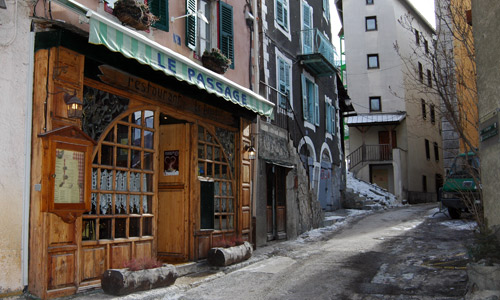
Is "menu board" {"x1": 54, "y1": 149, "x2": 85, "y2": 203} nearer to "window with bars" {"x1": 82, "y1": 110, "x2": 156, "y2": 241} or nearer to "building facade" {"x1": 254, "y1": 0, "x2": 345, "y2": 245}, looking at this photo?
"window with bars" {"x1": 82, "y1": 110, "x2": 156, "y2": 241}

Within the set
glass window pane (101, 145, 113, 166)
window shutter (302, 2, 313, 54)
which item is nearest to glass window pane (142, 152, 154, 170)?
glass window pane (101, 145, 113, 166)

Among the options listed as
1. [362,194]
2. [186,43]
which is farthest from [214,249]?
[362,194]

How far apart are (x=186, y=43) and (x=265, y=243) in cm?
556

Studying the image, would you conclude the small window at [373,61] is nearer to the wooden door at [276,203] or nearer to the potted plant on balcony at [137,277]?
the wooden door at [276,203]

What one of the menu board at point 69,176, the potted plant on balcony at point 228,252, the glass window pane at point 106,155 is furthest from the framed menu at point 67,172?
the potted plant on balcony at point 228,252

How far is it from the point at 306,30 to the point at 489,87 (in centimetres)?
1058

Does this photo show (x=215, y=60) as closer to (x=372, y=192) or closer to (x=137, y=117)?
(x=137, y=117)

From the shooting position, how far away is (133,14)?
7289 millimetres

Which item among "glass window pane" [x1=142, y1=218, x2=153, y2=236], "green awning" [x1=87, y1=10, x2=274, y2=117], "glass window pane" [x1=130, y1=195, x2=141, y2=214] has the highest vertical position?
"green awning" [x1=87, y1=10, x2=274, y2=117]

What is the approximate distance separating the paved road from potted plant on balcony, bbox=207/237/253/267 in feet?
0.97

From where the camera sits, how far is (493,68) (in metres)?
6.46

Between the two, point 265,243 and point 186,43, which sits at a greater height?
point 186,43

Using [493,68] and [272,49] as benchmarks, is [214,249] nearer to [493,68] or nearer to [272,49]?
[493,68]

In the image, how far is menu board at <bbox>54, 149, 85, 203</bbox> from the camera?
610 cm
